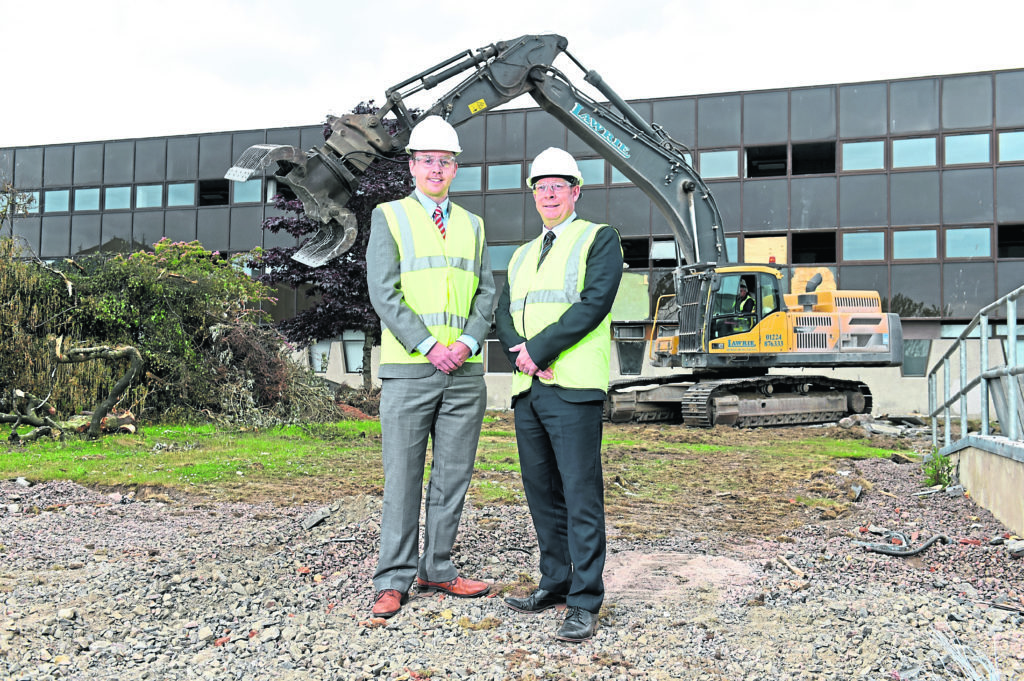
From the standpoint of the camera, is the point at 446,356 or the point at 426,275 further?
the point at 426,275

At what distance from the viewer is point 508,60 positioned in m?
13.7

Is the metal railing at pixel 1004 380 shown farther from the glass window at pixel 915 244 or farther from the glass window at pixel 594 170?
the glass window at pixel 594 170

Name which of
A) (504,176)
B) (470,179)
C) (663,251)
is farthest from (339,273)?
(663,251)

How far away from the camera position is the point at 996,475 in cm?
617

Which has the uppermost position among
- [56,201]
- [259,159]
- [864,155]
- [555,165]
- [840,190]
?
[864,155]

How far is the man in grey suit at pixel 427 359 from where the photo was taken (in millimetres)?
4055

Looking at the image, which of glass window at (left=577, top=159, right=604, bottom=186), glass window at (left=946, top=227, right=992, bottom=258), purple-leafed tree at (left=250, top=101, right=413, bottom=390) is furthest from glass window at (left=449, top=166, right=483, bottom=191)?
glass window at (left=946, top=227, right=992, bottom=258)

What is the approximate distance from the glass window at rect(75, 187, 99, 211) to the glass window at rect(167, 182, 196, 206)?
280cm

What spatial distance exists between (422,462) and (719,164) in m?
21.3

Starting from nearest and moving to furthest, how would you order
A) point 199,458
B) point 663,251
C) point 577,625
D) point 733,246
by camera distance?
point 577,625, point 199,458, point 733,246, point 663,251

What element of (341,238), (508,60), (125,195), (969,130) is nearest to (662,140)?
(508,60)

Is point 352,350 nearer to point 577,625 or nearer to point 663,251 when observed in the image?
point 663,251

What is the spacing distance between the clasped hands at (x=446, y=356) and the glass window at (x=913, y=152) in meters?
21.8

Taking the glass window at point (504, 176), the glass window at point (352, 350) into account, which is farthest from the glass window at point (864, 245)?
the glass window at point (352, 350)
